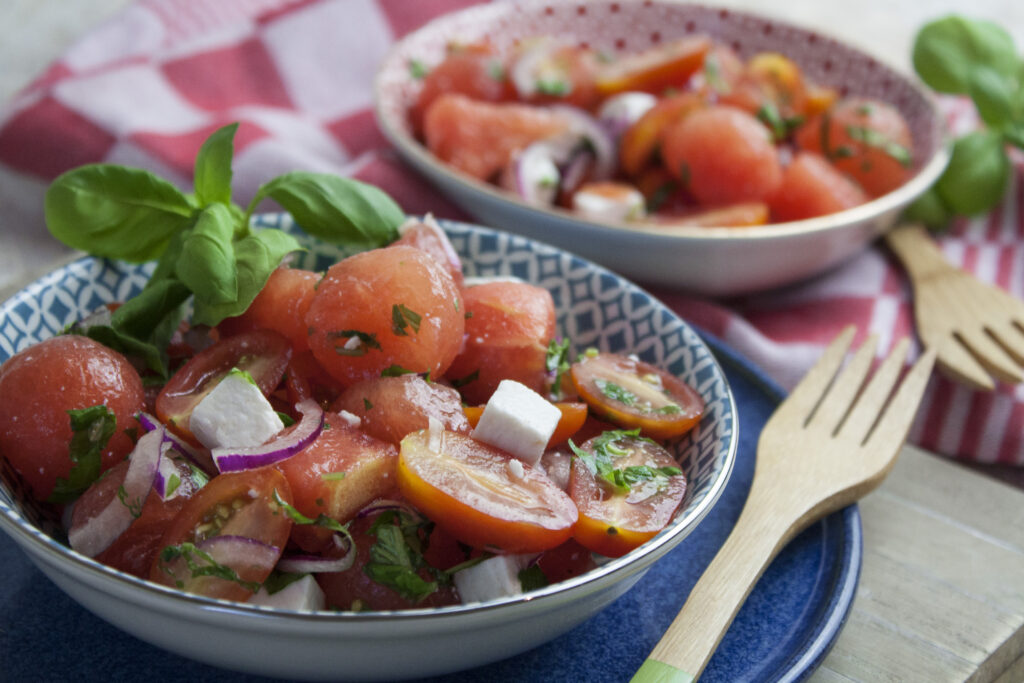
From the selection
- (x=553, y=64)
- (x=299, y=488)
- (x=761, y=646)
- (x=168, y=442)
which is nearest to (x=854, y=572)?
(x=761, y=646)

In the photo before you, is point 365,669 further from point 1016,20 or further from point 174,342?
point 1016,20

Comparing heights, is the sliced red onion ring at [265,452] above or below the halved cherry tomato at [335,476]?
above

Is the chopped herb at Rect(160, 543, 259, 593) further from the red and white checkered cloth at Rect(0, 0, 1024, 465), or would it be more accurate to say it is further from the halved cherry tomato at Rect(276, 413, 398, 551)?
the red and white checkered cloth at Rect(0, 0, 1024, 465)

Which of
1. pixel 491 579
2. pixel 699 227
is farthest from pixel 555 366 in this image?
pixel 699 227

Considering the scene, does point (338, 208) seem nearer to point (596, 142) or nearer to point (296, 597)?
point (296, 597)

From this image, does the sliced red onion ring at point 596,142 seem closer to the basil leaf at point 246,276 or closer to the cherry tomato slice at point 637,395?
the cherry tomato slice at point 637,395

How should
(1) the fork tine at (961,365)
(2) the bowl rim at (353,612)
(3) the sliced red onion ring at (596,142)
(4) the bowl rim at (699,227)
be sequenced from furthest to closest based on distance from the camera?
(3) the sliced red onion ring at (596,142) → (4) the bowl rim at (699,227) → (1) the fork tine at (961,365) → (2) the bowl rim at (353,612)

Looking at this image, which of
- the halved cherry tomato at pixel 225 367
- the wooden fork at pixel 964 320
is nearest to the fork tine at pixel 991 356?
the wooden fork at pixel 964 320
